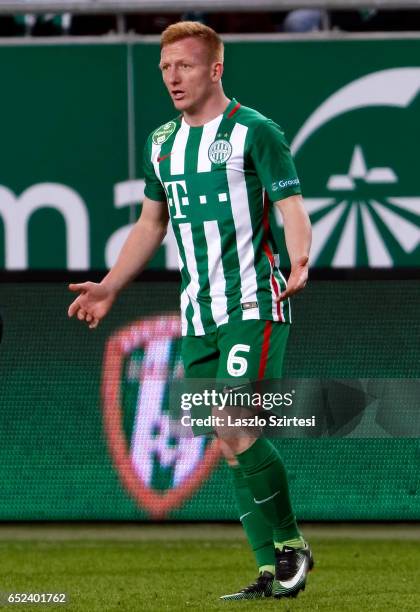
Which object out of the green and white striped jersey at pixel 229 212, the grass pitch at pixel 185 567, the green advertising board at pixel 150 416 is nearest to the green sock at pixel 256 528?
the grass pitch at pixel 185 567

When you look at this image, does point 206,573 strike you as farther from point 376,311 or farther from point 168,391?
point 376,311

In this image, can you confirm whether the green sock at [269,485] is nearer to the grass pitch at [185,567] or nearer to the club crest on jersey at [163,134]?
the grass pitch at [185,567]

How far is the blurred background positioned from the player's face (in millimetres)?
1946

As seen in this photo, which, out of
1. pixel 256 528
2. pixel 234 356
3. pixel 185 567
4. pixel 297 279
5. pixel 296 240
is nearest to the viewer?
pixel 297 279

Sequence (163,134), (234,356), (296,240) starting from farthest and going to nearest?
(163,134) < (234,356) < (296,240)

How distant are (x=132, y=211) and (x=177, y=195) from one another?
1.97m

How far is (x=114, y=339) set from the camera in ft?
21.8

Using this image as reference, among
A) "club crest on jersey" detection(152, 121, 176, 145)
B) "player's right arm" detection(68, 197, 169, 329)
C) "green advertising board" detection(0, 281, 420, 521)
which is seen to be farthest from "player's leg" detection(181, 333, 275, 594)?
"green advertising board" detection(0, 281, 420, 521)

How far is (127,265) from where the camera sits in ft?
16.0

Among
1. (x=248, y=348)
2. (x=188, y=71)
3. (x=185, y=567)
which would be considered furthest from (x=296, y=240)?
(x=185, y=567)

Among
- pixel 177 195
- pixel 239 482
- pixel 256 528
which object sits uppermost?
pixel 177 195

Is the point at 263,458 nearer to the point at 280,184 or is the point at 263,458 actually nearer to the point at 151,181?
the point at 280,184

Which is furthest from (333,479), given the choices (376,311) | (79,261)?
(79,261)

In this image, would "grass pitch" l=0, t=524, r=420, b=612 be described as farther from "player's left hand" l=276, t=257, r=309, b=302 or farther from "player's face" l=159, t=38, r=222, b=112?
"player's face" l=159, t=38, r=222, b=112
